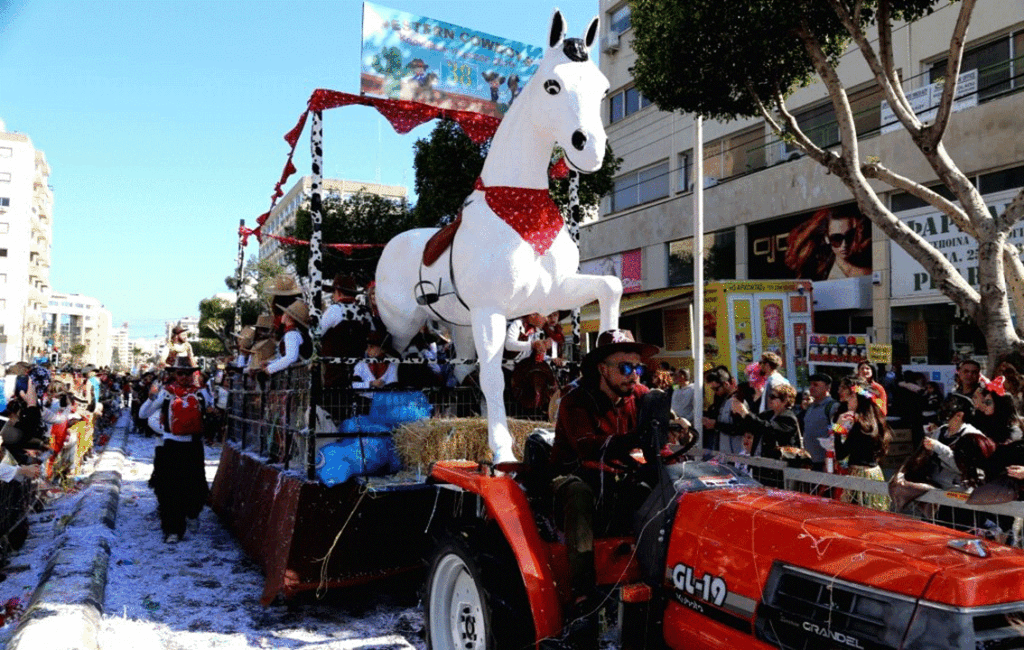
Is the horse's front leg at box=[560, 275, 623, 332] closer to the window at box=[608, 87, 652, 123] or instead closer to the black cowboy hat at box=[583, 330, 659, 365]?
the black cowboy hat at box=[583, 330, 659, 365]

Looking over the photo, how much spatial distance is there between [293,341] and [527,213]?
8.78 ft

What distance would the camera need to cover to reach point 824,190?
16.4 meters

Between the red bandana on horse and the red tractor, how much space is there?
170 centimetres

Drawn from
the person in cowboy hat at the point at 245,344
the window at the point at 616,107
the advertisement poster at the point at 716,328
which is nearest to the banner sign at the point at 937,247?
the advertisement poster at the point at 716,328

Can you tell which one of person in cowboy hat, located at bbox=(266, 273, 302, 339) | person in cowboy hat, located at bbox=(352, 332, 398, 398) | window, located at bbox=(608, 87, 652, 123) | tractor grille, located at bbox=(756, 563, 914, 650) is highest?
window, located at bbox=(608, 87, 652, 123)

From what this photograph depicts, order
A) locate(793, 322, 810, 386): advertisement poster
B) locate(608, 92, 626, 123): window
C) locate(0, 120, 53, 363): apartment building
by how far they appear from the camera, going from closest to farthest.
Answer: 1. locate(793, 322, 810, 386): advertisement poster
2. locate(608, 92, 626, 123): window
3. locate(0, 120, 53, 363): apartment building

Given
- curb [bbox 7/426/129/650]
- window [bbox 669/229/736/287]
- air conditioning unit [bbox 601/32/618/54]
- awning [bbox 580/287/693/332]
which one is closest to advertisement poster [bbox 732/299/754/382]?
awning [bbox 580/287/693/332]

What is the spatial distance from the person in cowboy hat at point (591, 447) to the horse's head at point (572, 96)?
1372mm

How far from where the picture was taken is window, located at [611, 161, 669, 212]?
2236 cm

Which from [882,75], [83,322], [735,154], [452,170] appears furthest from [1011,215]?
[83,322]

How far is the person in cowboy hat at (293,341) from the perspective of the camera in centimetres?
636

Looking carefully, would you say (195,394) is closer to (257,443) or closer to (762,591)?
(257,443)

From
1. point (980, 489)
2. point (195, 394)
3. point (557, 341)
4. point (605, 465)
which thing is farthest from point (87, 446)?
point (980, 489)

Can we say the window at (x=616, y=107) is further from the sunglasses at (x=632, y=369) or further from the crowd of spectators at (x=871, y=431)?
the sunglasses at (x=632, y=369)
